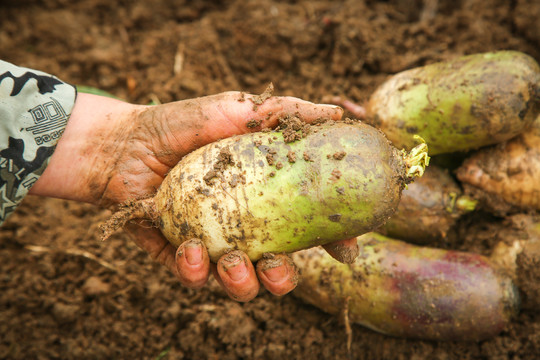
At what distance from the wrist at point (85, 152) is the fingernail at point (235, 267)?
0.96 m

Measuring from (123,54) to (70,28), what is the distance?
23.8 inches

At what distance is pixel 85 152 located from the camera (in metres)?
2.47

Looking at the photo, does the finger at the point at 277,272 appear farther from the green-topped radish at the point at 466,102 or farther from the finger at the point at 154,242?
the green-topped radish at the point at 466,102

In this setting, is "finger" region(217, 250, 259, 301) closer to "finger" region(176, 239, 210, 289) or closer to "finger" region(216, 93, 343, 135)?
Result: "finger" region(176, 239, 210, 289)

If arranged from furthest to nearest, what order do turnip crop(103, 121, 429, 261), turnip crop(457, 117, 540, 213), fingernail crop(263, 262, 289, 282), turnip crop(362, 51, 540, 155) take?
turnip crop(457, 117, 540, 213) < turnip crop(362, 51, 540, 155) < fingernail crop(263, 262, 289, 282) < turnip crop(103, 121, 429, 261)

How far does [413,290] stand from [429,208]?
0.60 meters

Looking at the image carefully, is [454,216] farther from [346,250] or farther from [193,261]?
[193,261]

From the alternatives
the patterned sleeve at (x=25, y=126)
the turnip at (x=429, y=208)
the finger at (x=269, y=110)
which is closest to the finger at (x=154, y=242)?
the patterned sleeve at (x=25, y=126)

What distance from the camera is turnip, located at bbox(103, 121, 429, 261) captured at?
196cm

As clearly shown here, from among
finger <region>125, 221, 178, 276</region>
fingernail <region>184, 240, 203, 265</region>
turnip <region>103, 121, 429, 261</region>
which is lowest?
finger <region>125, 221, 178, 276</region>

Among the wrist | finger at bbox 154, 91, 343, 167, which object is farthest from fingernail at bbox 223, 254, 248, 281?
the wrist

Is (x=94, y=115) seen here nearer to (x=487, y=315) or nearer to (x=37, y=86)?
(x=37, y=86)

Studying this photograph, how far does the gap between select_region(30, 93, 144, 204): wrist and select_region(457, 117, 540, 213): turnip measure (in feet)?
7.78

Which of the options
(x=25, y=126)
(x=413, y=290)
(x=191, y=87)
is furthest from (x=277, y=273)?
(x=191, y=87)
